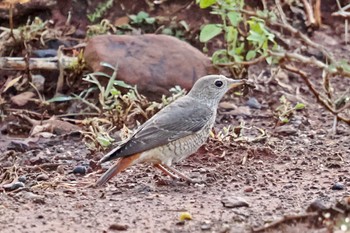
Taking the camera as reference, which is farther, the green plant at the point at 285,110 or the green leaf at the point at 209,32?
the green leaf at the point at 209,32

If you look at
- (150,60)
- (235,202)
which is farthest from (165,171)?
(150,60)

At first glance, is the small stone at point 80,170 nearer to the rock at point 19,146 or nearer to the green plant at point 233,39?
the rock at point 19,146

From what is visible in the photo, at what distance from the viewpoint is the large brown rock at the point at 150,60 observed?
29.5 feet

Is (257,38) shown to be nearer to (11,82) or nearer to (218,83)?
(218,83)

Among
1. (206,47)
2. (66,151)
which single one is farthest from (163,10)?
(66,151)

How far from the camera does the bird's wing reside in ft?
22.4

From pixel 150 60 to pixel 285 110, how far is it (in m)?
1.39

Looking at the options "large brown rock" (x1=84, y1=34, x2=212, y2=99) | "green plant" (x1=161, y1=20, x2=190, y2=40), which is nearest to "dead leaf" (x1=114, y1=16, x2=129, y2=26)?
"green plant" (x1=161, y1=20, x2=190, y2=40)

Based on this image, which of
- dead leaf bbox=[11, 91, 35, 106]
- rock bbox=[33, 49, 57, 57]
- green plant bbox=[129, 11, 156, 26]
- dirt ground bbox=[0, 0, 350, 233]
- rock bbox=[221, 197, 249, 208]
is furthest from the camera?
green plant bbox=[129, 11, 156, 26]

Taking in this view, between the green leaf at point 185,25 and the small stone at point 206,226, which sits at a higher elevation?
the small stone at point 206,226

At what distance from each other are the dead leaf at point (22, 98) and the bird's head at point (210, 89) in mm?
2028

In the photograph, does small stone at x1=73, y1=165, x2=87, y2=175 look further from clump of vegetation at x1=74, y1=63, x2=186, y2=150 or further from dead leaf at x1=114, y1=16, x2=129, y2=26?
dead leaf at x1=114, y1=16, x2=129, y2=26

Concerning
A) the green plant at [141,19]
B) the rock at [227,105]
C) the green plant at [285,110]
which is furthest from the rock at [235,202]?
the green plant at [141,19]

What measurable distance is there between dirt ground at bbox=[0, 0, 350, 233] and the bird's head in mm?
335
